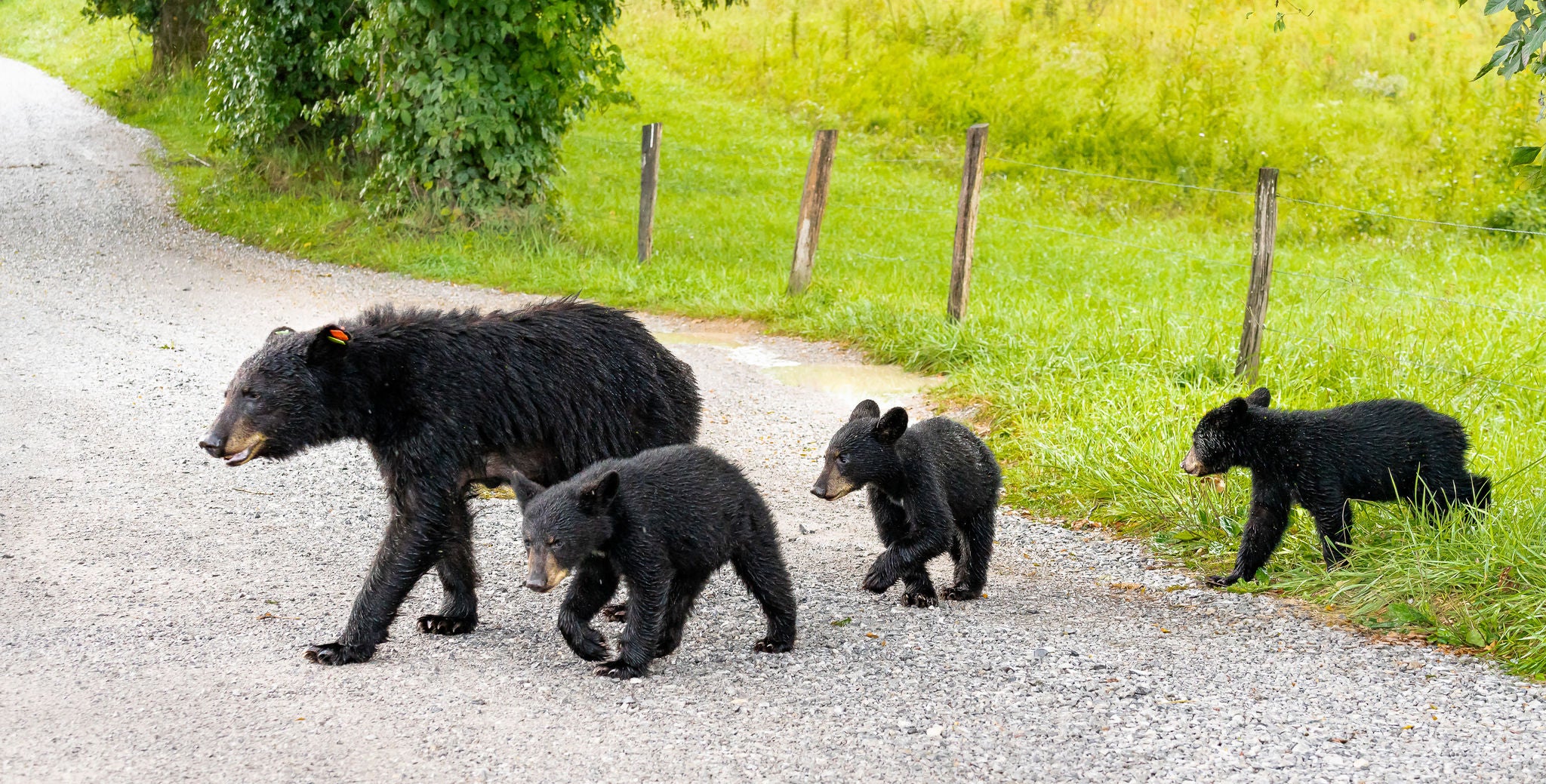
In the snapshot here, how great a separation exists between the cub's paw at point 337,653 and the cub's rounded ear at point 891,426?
2.20 meters

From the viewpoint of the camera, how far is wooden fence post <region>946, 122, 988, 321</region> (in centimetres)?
1112

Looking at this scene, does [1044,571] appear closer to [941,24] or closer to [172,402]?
[172,402]

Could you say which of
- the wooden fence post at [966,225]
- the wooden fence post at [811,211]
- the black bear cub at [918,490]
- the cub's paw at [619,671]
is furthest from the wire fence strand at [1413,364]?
the cub's paw at [619,671]

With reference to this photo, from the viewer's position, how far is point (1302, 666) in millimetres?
4984

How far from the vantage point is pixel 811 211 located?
12719 mm

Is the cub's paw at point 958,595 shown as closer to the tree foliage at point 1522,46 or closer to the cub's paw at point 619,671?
the cub's paw at point 619,671

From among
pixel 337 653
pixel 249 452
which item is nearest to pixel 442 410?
pixel 249 452

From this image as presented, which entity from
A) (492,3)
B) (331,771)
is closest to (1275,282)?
(492,3)

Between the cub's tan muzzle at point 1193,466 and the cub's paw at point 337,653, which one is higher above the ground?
the cub's tan muzzle at point 1193,466

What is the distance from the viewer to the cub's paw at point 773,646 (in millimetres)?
5145

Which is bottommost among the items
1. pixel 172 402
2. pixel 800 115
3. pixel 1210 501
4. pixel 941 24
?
pixel 172 402

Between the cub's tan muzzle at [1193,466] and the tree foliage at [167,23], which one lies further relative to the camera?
the tree foliage at [167,23]

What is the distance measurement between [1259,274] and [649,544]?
18.0 ft

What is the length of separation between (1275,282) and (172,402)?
1150 cm
